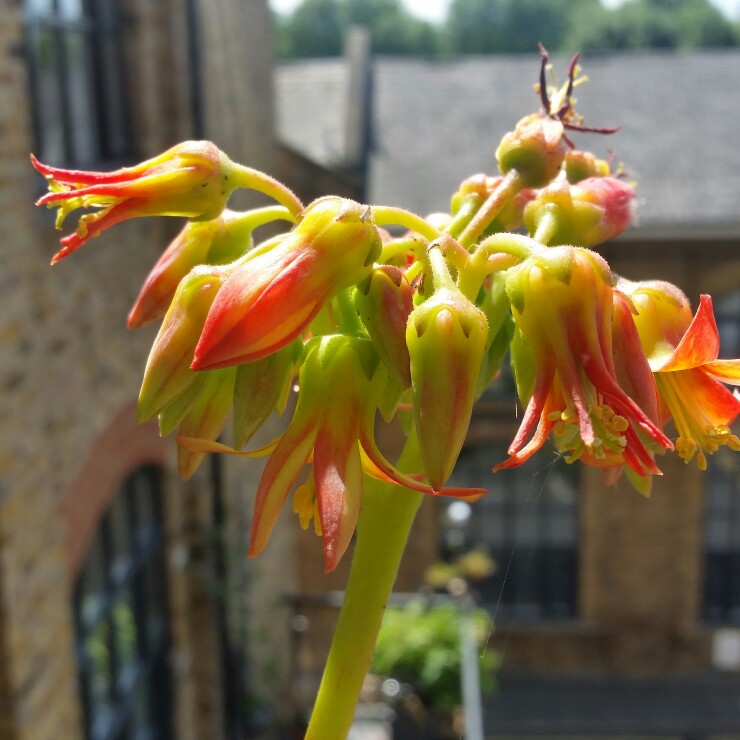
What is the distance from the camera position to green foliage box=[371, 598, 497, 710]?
677 centimetres

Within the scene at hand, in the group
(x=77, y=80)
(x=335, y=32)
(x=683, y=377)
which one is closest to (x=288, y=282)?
(x=683, y=377)

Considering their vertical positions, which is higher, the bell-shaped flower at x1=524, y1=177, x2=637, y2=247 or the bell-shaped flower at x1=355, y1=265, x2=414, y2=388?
the bell-shaped flower at x1=524, y1=177, x2=637, y2=247

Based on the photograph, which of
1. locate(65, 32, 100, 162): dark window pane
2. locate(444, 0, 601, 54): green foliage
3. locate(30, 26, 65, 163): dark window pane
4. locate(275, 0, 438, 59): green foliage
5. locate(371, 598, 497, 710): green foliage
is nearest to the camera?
locate(30, 26, 65, 163): dark window pane

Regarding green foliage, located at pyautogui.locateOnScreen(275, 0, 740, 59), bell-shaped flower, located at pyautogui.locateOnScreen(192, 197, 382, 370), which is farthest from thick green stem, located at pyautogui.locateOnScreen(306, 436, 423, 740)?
green foliage, located at pyautogui.locateOnScreen(275, 0, 740, 59)

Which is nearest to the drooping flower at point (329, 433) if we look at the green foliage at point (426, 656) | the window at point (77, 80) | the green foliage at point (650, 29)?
the window at point (77, 80)

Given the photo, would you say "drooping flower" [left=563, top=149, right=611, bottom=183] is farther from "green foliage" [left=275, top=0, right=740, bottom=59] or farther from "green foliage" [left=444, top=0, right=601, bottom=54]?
"green foliage" [left=444, top=0, right=601, bottom=54]

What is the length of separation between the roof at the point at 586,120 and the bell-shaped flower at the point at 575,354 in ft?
26.6

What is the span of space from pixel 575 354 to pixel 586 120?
29.5ft

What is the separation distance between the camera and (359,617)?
70 cm

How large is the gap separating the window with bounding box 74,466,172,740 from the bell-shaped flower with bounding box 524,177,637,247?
12.2 ft

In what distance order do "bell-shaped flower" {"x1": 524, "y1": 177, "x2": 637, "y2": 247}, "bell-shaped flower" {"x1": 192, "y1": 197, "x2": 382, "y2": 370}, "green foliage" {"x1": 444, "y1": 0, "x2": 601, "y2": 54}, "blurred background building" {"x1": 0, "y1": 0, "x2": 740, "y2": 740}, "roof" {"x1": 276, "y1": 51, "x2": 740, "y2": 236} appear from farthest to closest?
"green foliage" {"x1": 444, "y1": 0, "x2": 601, "y2": 54}
"roof" {"x1": 276, "y1": 51, "x2": 740, "y2": 236}
"blurred background building" {"x1": 0, "y1": 0, "x2": 740, "y2": 740}
"bell-shaped flower" {"x1": 524, "y1": 177, "x2": 637, "y2": 247}
"bell-shaped flower" {"x1": 192, "y1": 197, "x2": 382, "y2": 370}

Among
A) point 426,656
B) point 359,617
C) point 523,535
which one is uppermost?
point 359,617

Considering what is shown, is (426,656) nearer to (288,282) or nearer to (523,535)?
(523,535)

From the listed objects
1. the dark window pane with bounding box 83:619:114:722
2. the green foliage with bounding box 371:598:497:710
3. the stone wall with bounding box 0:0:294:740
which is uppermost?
the stone wall with bounding box 0:0:294:740
